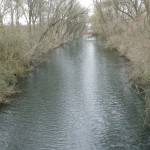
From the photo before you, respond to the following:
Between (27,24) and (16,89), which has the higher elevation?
(27,24)

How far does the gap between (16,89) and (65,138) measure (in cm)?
898

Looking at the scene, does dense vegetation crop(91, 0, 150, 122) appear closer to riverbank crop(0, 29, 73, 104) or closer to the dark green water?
the dark green water

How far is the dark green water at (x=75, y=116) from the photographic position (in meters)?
13.3

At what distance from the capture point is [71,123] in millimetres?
15484

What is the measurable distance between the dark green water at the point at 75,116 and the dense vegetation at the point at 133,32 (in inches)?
55.0

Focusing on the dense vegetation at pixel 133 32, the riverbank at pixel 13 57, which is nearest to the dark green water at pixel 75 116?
the riverbank at pixel 13 57

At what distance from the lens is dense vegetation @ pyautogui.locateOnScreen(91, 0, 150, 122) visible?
19581 millimetres

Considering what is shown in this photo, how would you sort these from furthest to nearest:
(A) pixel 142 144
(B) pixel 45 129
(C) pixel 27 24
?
(C) pixel 27 24 → (B) pixel 45 129 → (A) pixel 142 144

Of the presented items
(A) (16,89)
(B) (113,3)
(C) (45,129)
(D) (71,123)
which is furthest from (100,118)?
(B) (113,3)

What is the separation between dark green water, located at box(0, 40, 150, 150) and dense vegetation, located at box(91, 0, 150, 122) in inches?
55.0

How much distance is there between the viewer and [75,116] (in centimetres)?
1650

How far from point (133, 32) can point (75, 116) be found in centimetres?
1910

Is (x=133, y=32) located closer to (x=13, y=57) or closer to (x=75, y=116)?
(x=13, y=57)

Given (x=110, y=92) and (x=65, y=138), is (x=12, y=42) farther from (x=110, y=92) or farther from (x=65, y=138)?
(x=65, y=138)
